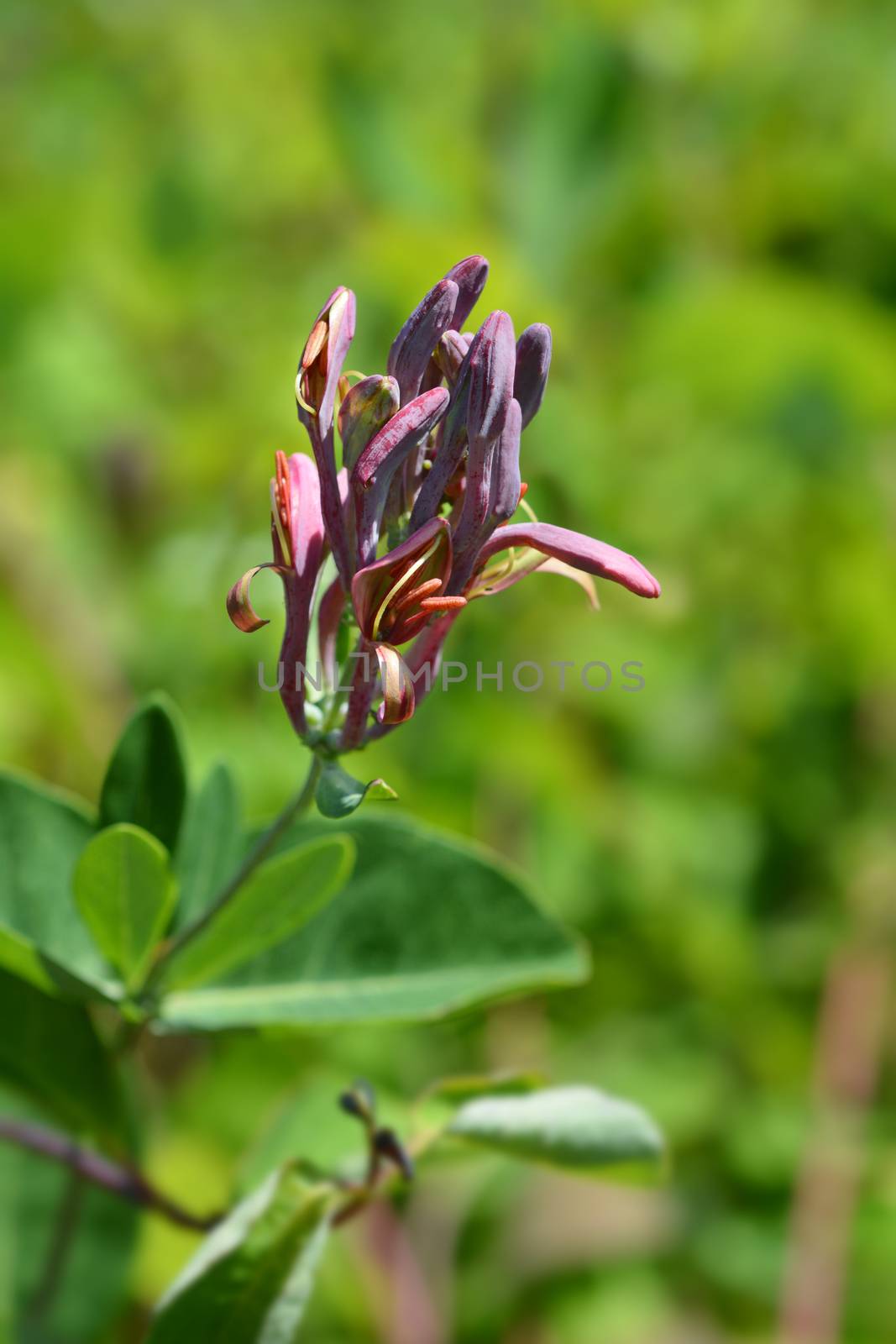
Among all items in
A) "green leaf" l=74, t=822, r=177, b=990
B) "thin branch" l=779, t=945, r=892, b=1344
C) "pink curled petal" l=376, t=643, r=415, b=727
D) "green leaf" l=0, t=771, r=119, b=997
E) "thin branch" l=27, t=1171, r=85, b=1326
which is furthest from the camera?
"thin branch" l=779, t=945, r=892, b=1344

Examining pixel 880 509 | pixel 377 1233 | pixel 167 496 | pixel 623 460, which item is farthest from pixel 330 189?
pixel 377 1233

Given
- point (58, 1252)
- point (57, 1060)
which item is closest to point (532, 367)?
point (57, 1060)

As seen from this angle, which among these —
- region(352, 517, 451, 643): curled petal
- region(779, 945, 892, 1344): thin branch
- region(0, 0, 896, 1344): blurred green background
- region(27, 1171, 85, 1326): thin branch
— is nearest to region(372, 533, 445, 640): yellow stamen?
region(352, 517, 451, 643): curled petal

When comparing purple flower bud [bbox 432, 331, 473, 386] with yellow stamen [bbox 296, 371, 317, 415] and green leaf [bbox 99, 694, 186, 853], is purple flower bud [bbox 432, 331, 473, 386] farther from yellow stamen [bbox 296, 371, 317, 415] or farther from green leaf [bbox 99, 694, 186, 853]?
green leaf [bbox 99, 694, 186, 853]

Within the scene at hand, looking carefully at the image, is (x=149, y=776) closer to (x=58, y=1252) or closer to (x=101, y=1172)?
(x=101, y=1172)

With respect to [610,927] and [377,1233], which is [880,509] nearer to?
[610,927]

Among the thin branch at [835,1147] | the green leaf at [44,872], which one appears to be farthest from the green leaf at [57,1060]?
the thin branch at [835,1147]

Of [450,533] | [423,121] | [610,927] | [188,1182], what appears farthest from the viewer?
[423,121]
